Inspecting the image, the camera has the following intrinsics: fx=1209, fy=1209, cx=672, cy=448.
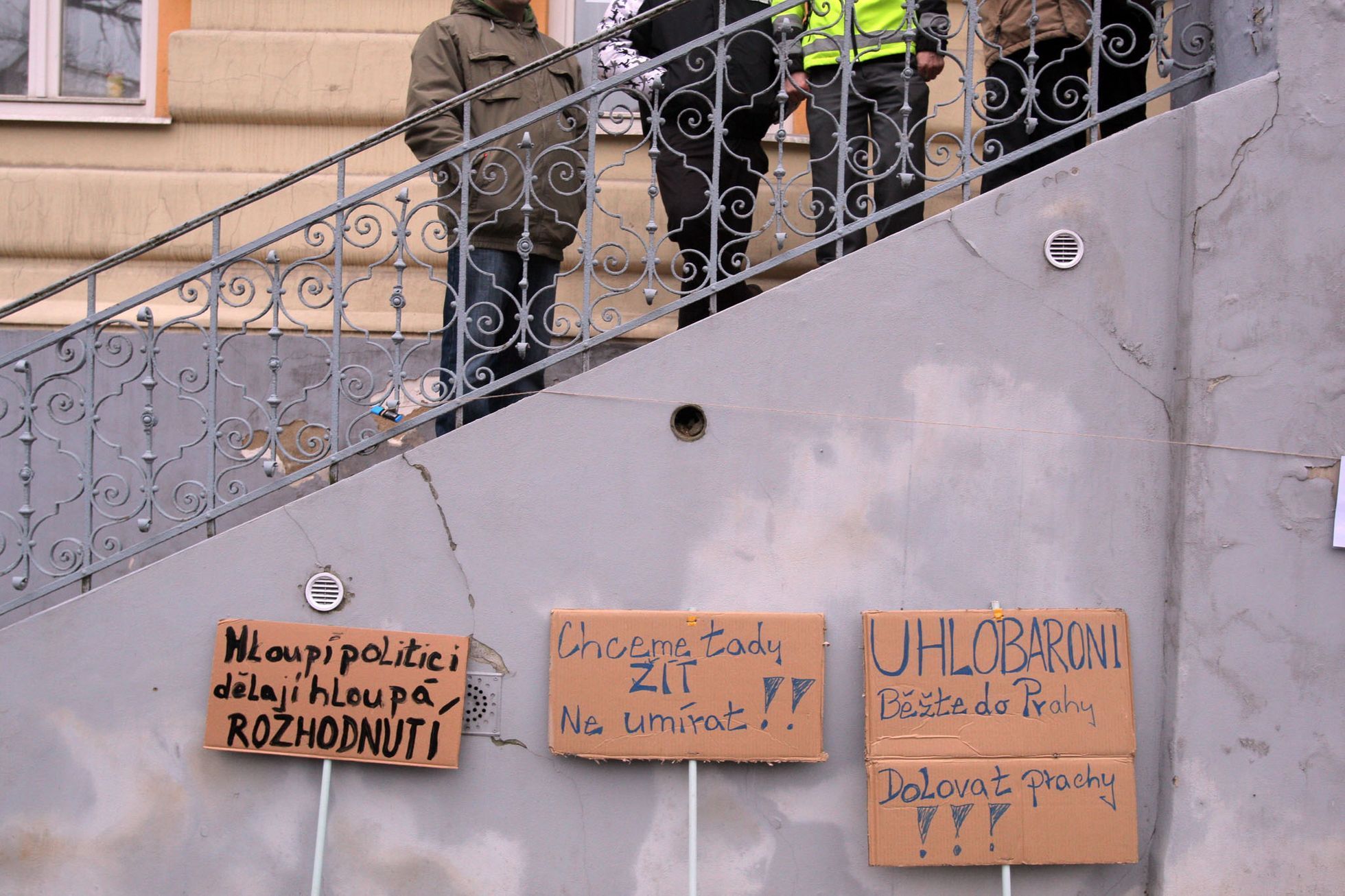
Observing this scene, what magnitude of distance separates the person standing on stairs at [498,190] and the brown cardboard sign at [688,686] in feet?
3.14

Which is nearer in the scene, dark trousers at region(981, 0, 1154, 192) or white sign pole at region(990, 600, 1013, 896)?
white sign pole at region(990, 600, 1013, 896)

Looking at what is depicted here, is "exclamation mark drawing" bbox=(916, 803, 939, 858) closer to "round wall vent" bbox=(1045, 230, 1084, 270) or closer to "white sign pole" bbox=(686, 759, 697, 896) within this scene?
"white sign pole" bbox=(686, 759, 697, 896)

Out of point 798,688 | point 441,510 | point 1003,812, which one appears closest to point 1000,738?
point 1003,812

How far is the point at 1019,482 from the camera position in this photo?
13.3 feet

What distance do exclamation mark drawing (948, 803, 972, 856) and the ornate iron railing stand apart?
189 centimetres

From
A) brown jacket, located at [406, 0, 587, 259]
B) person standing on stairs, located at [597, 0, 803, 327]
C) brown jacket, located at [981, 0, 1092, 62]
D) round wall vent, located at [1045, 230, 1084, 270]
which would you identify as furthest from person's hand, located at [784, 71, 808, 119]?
round wall vent, located at [1045, 230, 1084, 270]

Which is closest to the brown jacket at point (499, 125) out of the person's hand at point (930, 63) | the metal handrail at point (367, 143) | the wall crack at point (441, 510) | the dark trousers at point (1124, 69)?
the metal handrail at point (367, 143)

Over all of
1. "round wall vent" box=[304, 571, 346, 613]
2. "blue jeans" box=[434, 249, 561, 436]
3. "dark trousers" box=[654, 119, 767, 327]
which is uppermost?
"dark trousers" box=[654, 119, 767, 327]

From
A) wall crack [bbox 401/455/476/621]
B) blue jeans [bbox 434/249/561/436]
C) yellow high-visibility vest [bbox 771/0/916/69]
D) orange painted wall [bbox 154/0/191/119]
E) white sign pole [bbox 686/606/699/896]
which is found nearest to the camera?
white sign pole [bbox 686/606/699/896]

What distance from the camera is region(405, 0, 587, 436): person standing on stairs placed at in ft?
14.0

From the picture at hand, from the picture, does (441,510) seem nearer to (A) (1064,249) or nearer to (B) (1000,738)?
(B) (1000,738)

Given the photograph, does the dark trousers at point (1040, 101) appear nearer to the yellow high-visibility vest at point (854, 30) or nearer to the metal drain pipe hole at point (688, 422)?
the yellow high-visibility vest at point (854, 30)

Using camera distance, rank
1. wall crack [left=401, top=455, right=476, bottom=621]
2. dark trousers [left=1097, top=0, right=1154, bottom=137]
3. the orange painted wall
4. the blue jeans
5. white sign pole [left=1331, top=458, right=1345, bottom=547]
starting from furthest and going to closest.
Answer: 1. the orange painted wall
2. dark trousers [left=1097, top=0, right=1154, bottom=137]
3. the blue jeans
4. wall crack [left=401, top=455, right=476, bottom=621]
5. white sign pole [left=1331, top=458, right=1345, bottom=547]

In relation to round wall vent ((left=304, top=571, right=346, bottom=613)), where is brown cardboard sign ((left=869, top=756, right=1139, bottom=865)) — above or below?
below
